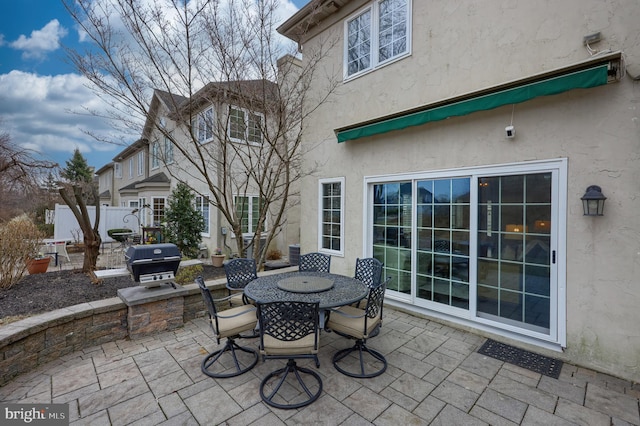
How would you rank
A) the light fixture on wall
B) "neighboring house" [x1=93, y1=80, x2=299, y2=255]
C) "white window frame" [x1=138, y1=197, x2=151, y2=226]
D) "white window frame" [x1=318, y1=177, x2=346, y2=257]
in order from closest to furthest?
the light fixture on wall, "neighboring house" [x1=93, y1=80, x2=299, y2=255], "white window frame" [x1=318, y1=177, x2=346, y2=257], "white window frame" [x1=138, y1=197, x2=151, y2=226]

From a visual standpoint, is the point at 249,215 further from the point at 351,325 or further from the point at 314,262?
the point at 351,325

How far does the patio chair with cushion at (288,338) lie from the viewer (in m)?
3.02

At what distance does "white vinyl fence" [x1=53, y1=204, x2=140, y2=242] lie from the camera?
14.6m

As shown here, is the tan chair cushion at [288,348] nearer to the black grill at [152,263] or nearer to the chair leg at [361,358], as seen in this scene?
the chair leg at [361,358]

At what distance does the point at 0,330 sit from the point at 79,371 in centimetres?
104

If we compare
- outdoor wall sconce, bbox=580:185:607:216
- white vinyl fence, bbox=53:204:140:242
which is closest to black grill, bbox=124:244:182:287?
outdoor wall sconce, bbox=580:185:607:216

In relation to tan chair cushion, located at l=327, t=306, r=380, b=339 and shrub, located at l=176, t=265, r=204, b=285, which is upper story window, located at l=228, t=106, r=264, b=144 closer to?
shrub, located at l=176, t=265, r=204, b=285

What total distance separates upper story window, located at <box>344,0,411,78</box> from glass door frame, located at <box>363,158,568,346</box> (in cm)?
263

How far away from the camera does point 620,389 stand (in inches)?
129

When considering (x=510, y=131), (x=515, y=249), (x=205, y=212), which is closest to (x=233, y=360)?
(x=515, y=249)

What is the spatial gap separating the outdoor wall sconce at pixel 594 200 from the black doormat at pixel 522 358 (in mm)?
2109

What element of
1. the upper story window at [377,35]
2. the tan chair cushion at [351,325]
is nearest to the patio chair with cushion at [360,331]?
the tan chair cushion at [351,325]

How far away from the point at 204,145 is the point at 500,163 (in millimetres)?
9957

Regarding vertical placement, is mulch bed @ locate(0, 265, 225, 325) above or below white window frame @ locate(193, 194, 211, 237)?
below
